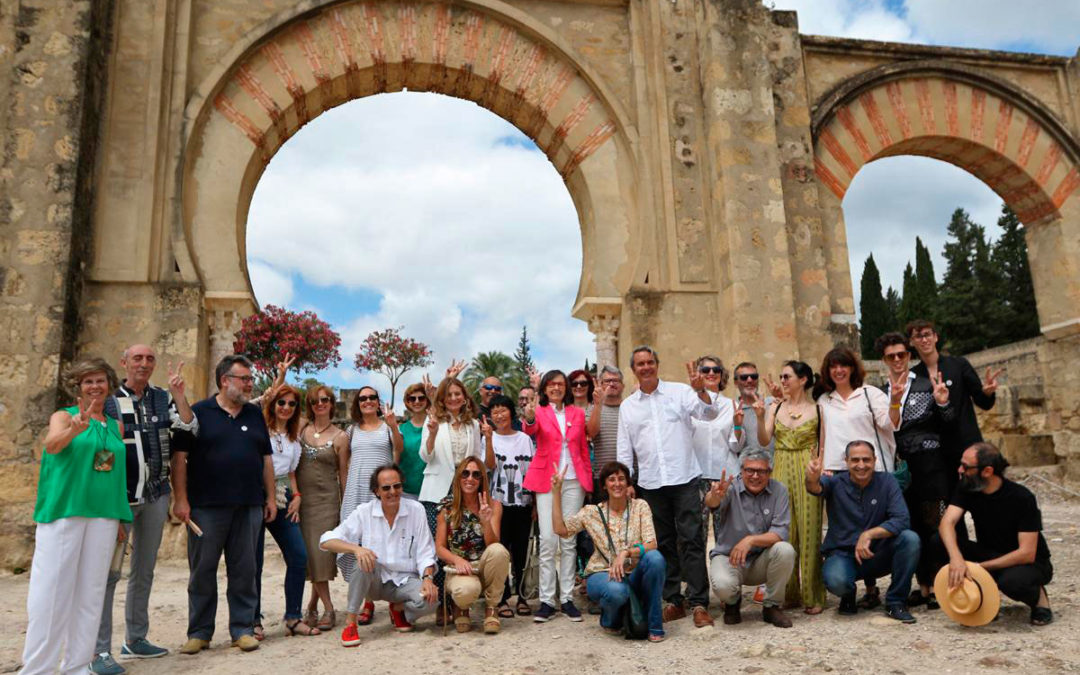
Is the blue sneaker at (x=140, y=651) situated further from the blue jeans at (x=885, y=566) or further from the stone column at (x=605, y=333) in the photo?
the stone column at (x=605, y=333)

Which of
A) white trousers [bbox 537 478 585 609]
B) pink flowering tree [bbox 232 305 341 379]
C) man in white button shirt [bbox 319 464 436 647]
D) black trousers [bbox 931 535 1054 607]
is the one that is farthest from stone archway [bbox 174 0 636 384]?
pink flowering tree [bbox 232 305 341 379]

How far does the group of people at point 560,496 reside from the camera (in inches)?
147

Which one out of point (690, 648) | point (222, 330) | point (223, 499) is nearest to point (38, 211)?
point (222, 330)

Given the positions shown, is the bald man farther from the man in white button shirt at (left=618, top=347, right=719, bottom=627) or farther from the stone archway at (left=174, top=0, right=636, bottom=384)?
the stone archway at (left=174, top=0, right=636, bottom=384)

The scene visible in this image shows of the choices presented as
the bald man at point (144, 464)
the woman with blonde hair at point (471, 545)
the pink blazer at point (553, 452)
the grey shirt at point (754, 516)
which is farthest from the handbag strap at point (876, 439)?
the bald man at point (144, 464)

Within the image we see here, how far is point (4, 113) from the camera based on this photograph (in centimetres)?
647

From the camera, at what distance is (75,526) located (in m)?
3.13

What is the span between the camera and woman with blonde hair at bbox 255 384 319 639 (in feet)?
13.7

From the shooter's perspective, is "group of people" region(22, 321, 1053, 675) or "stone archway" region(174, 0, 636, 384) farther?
"stone archway" region(174, 0, 636, 384)

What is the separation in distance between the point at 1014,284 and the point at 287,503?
104 ft

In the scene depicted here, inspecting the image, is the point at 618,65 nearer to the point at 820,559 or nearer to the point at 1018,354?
the point at 820,559

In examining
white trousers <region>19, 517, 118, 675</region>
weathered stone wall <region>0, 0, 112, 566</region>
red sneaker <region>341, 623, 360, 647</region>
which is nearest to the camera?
white trousers <region>19, 517, 118, 675</region>

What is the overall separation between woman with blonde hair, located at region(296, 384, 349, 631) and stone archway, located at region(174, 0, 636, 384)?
8.68 ft

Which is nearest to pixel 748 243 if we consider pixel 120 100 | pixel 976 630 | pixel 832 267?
pixel 832 267
